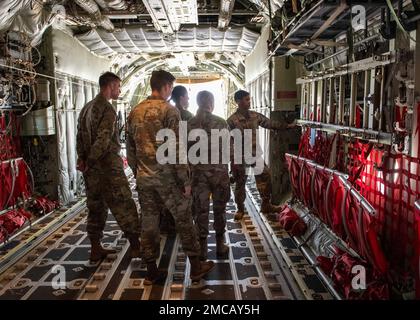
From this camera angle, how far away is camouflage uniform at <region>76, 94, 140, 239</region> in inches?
166

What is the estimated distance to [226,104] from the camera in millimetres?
15633

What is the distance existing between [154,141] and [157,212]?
68cm

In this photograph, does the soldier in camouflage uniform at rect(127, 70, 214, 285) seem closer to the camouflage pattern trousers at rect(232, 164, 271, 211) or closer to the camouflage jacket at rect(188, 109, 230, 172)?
the camouflage jacket at rect(188, 109, 230, 172)

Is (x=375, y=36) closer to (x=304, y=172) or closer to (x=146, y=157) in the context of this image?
(x=304, y=172)

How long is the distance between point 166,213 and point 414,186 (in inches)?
128

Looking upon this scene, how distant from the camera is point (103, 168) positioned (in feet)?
14.2

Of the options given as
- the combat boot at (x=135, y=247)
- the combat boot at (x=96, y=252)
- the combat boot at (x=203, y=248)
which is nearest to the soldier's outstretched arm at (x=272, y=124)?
the combat boot at (x=203, y=248)

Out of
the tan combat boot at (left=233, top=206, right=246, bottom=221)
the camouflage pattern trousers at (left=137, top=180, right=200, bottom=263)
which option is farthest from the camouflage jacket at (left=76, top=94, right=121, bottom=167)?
the tan combat boot at (left=233, top=206, right=246, bottom=221)

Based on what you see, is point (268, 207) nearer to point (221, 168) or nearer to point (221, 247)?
point (221, 247)

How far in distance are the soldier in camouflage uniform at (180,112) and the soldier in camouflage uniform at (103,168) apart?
0.89 m

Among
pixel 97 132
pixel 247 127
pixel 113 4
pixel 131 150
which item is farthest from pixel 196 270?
pixel 113 4

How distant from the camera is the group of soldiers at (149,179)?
371 centimetres

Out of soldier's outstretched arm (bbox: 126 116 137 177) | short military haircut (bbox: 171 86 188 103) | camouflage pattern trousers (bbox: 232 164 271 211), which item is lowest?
camouflage pattern trousers (bbox: 232 164 271 211)

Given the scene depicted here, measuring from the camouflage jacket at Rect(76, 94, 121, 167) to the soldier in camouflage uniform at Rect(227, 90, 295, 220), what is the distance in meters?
2.14
